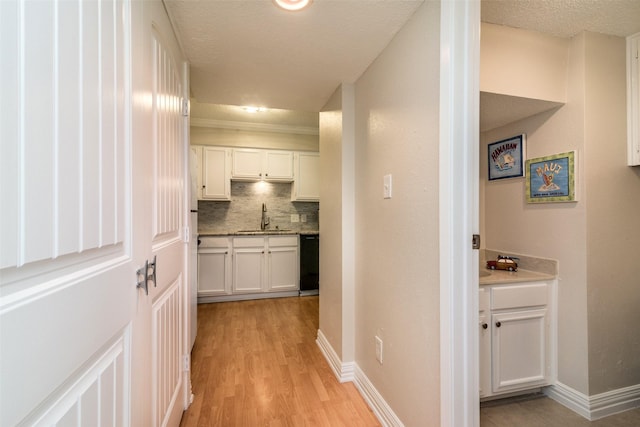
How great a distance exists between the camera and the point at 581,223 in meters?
1.65

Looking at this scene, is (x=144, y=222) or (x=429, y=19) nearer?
(x=144, y=222)

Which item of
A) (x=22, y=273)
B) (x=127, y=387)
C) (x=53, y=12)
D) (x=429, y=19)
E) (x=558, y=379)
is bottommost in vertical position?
(x=558, y=379)

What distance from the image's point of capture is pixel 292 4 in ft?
4.07

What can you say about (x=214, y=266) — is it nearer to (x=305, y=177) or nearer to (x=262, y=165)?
(x=262, y=165)

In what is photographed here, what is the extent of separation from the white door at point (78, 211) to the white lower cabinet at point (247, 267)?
2.61 m

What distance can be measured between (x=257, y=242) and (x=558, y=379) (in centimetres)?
320

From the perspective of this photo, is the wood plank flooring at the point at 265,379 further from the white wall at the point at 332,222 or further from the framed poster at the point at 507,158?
the framed poster at the point at 507,158

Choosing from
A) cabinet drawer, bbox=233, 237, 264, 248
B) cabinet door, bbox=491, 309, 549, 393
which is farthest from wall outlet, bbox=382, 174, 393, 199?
cabinet drawer, bbox=233, 237, 264, 248

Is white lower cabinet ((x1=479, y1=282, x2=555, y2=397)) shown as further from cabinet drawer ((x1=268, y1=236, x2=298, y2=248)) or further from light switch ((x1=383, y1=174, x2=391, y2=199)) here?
cabinet drawer ((x1=268, y1=236, x2=298, y2=248))

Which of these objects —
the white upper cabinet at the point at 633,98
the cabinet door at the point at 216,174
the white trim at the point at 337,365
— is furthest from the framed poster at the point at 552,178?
the cabinet door at the point at 216,174

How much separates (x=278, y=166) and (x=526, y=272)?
10.4 ft

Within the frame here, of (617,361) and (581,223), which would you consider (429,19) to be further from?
(617,361)

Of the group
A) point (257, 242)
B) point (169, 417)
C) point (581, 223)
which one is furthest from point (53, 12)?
point (257, 242)

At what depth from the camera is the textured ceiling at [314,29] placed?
1.30 m
